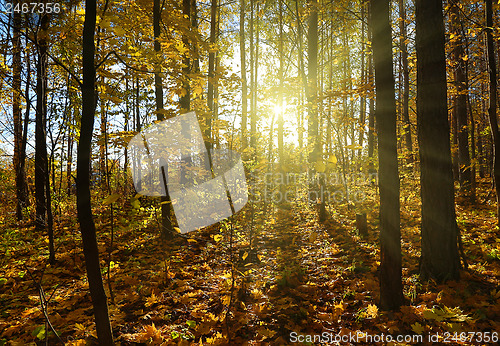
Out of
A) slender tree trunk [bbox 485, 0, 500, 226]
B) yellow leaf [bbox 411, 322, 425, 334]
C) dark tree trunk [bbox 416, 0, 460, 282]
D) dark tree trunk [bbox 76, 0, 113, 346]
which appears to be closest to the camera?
dark tree trunk [bbox 76, 0, 113, 346]

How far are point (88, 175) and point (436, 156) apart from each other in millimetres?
4103

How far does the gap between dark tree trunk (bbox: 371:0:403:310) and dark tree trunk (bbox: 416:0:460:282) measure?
107 cm

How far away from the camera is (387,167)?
272cm

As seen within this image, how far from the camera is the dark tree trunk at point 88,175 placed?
5.92 ft

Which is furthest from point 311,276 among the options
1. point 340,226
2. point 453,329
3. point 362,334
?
point 340,226

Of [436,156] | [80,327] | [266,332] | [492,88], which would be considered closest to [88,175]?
[80,327]

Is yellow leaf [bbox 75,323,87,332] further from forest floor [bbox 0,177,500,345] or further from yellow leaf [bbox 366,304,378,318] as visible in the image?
yellow leaf [bbox 366,304,378,318]

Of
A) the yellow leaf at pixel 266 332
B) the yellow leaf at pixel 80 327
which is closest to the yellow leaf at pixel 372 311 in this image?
the yellow leaf at pixel 266 332

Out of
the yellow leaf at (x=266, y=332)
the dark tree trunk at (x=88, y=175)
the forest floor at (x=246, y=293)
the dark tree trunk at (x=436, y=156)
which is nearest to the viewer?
the dark tree trunk at (x=88, y=175)

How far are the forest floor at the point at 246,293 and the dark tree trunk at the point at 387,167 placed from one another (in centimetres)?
32

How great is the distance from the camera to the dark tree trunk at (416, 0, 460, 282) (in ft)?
11.1

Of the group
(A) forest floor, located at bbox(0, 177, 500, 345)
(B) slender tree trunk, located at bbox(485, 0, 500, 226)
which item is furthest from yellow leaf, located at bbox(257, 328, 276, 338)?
(B) slender tree trunk, located at bbox(485, 0, 500, 226)

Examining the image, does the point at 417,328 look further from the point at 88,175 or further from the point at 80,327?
the point at 80,327

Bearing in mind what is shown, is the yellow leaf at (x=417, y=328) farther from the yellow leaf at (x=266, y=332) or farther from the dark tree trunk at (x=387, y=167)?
the yellow leaf at (x=266, y=332)
